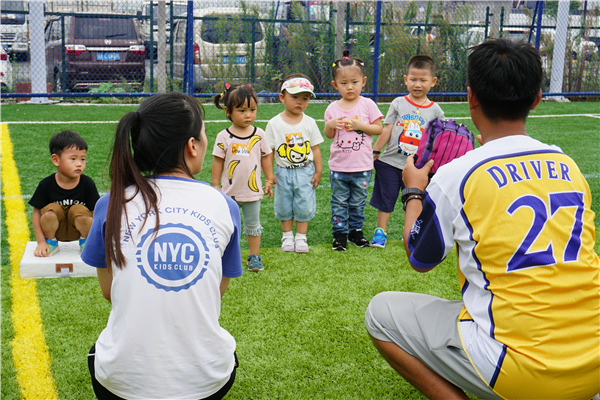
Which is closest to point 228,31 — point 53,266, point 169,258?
point 53,266

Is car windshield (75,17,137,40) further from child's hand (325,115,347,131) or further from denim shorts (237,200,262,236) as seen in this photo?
denim shorts (237,200,262,236)

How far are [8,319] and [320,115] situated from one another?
7.97 metres

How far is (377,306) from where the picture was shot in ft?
7.35

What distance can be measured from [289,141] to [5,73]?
376 inches

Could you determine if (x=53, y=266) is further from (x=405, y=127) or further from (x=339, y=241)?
(x=405, y=127)

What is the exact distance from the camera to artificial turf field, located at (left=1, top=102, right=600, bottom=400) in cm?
253

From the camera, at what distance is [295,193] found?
4.22m

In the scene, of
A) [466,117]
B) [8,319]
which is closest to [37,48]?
[466,117]

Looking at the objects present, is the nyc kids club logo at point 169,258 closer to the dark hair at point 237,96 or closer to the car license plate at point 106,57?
the dark hair at point 237,96

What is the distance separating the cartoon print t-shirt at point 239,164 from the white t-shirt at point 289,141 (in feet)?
0.93

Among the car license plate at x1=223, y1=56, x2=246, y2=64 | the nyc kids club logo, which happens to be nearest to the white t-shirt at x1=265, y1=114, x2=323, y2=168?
the nyc kids club logo

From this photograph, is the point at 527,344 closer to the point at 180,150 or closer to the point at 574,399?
the point at 574,399

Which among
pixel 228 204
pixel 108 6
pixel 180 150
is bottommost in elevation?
pixel 228 204

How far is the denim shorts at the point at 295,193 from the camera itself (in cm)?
416
